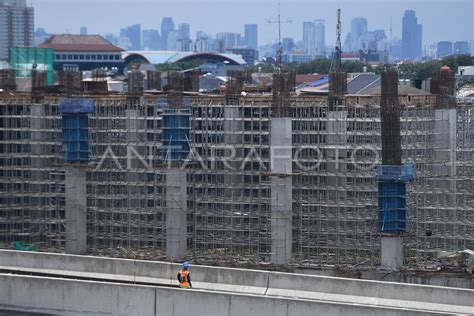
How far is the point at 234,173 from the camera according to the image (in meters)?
32.8

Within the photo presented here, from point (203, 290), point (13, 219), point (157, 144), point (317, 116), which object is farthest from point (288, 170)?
point (13, 219)

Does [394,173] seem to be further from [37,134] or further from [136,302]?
[37,134]

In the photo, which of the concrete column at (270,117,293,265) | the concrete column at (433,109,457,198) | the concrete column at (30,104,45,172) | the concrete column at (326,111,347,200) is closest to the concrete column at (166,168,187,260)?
the concrete column at (270,117,293,265)

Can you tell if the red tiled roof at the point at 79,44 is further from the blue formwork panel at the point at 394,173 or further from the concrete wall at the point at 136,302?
the concrete wall at the point at 136,302

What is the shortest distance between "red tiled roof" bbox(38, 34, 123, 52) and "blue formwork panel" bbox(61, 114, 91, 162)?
8929cm

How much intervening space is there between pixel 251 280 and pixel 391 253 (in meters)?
4.73

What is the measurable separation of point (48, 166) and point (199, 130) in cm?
482

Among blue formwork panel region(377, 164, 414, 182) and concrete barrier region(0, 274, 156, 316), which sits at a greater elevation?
blue formwork panel region(377, 164, 414, 182)

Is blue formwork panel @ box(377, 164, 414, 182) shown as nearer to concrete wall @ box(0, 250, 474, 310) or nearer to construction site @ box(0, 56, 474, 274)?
construction site @ box(0, 56, 474, 274)

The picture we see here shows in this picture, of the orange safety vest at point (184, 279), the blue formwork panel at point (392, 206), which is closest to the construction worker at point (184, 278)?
the orange safety vest at point (184, 279)

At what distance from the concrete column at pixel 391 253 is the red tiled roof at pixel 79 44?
94.9 m

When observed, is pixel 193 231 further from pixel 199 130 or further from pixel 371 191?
pixel 371 191

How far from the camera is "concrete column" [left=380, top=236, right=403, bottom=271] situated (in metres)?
29.4

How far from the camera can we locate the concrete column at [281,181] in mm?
30859
